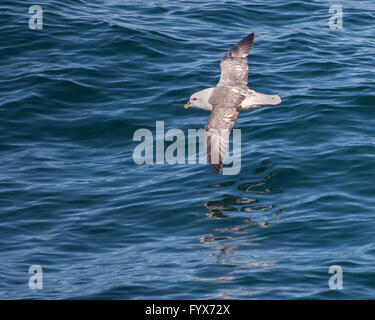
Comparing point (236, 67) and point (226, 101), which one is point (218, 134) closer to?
point (226, 101)

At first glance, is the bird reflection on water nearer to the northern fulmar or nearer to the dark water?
the dark water

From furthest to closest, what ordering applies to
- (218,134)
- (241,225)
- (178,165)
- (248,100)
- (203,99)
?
(178,165), (203,99), (248,100), (218,134), (241,225)

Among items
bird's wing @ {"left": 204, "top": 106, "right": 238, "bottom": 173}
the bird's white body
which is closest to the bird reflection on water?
bird's wing @ {"left": 204, "top": 106, "right": 238, "bottom": 173}

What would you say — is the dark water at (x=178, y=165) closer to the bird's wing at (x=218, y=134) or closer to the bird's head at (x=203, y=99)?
the bird's wing at (x=218, y=134)

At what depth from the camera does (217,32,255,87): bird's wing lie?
13755 millimetres

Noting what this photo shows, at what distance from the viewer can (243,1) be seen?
68.9ft

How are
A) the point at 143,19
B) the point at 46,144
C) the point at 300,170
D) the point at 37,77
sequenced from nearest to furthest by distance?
the point at 300,170 → the point at 46,144 → the point at 37,77 → the point at 143,19

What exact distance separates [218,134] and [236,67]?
106 inches

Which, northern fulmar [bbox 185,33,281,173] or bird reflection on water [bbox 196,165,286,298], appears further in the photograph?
northern fulmar [bbox 185,33,281,173]

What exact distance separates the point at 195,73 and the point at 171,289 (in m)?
8.15

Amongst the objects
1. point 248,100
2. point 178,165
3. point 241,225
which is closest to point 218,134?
point 248,100

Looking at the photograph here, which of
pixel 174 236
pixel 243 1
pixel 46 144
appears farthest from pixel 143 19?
pixel 174 236

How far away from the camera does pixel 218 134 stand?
39.0ft

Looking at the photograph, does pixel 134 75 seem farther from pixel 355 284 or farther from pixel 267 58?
pixel 355 284
